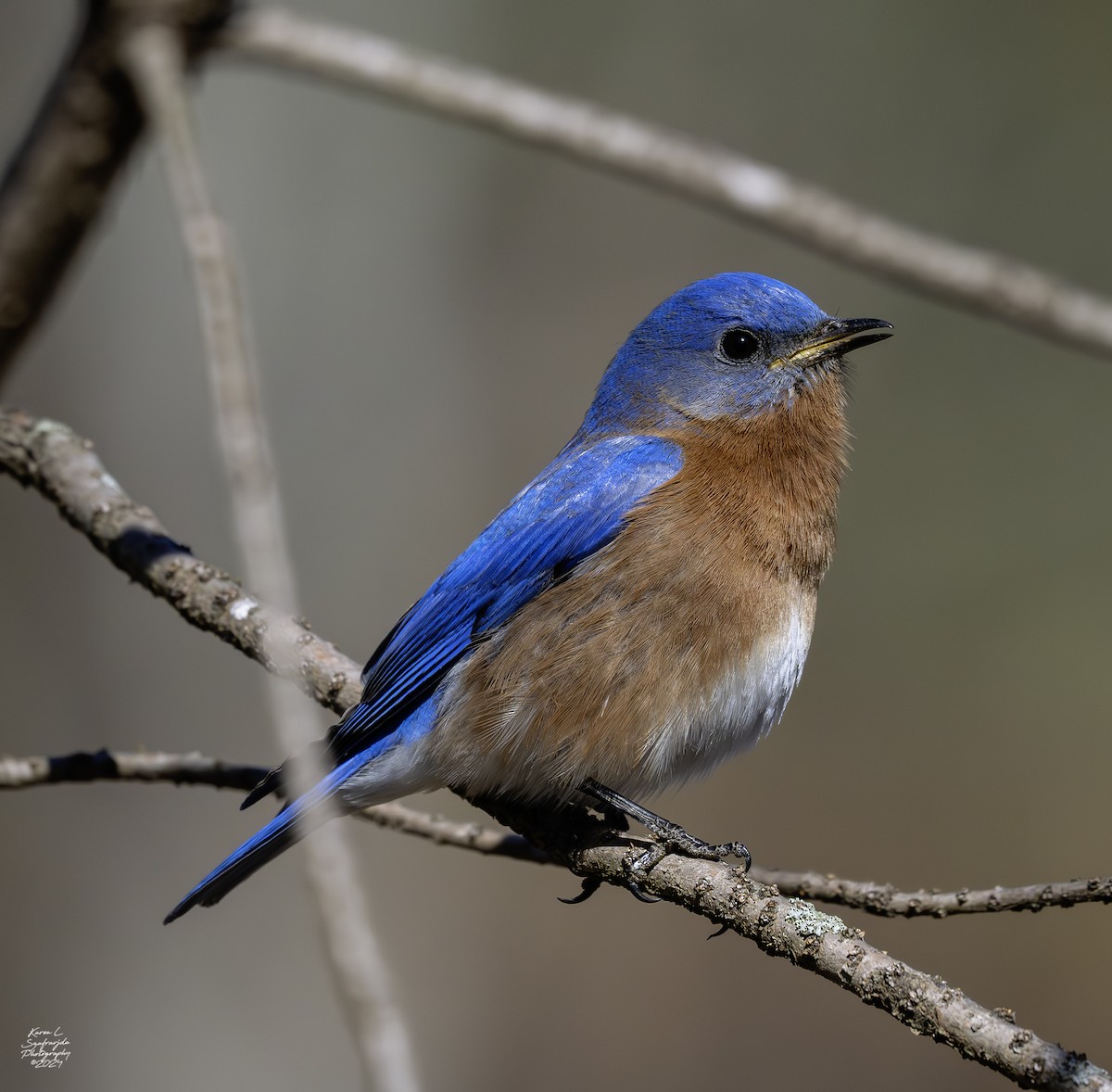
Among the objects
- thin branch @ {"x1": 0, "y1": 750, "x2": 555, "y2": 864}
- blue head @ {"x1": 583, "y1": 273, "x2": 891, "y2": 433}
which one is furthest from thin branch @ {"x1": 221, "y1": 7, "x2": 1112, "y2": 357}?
blue head @ {"x1": 583, "y1": 273, "x2": 891, "y2": 433}

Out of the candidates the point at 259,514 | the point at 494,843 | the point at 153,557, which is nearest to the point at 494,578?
the point at 494,843

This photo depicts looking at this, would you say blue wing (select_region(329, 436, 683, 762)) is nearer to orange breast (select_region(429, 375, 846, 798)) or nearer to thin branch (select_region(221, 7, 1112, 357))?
orange breast (select_region(429, 375, 846, 798))

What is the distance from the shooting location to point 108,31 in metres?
1.84

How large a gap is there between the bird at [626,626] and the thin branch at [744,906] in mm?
174

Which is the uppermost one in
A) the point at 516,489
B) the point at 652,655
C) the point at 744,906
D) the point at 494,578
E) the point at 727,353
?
the point at 516,489

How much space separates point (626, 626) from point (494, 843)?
623 millimetres

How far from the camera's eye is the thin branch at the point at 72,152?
1.84 metres

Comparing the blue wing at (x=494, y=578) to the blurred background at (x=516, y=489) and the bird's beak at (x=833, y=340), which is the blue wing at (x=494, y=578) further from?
the blurred background at (x=516, y=489)

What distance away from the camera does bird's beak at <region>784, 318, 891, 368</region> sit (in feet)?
A: 11.6

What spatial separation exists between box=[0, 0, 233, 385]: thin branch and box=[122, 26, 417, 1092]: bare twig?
0.18 metres

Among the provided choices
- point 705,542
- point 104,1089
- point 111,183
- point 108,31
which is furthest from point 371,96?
point 104,1089

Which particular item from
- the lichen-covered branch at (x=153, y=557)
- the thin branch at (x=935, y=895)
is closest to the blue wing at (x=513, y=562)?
the lichen-covered branch at (x=153, y=557)

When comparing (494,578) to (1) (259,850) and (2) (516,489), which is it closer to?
(1) (259,850)

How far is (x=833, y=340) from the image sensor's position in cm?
358
